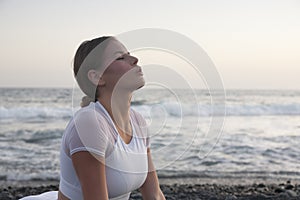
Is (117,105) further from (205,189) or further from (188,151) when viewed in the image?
(205,189)

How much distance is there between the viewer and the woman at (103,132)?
2.03 metres

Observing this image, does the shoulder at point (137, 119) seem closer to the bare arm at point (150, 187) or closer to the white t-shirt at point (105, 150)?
the white t-shirt at point (105, 150)

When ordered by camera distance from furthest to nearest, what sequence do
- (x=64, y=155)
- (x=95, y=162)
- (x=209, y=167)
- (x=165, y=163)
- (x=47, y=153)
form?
(x=47, y=153)
(x=209, y=167)
(x=165, y=163)
(x=64, y=155)
(x=95, y=162)

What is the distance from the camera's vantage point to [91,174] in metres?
2.03

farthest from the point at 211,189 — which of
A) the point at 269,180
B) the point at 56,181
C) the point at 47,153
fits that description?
the point at 47,153

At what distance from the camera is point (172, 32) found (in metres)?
2.05

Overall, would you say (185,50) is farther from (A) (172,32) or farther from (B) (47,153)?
(B) (47,153)

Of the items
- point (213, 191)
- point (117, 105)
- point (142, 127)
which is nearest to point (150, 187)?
point (142, 127)

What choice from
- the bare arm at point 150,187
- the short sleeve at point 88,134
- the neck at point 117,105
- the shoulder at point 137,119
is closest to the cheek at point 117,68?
the neck at point 117,105

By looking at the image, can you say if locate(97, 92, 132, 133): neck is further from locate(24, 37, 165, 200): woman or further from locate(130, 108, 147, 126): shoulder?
locate(130, 108, 147, 126): shoulder

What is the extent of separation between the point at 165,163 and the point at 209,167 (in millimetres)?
6302

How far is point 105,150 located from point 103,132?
9 centimetres

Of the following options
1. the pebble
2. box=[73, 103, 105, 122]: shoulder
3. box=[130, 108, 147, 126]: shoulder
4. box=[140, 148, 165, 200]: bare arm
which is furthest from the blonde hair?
the pebble

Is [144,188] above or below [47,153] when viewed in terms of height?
above
